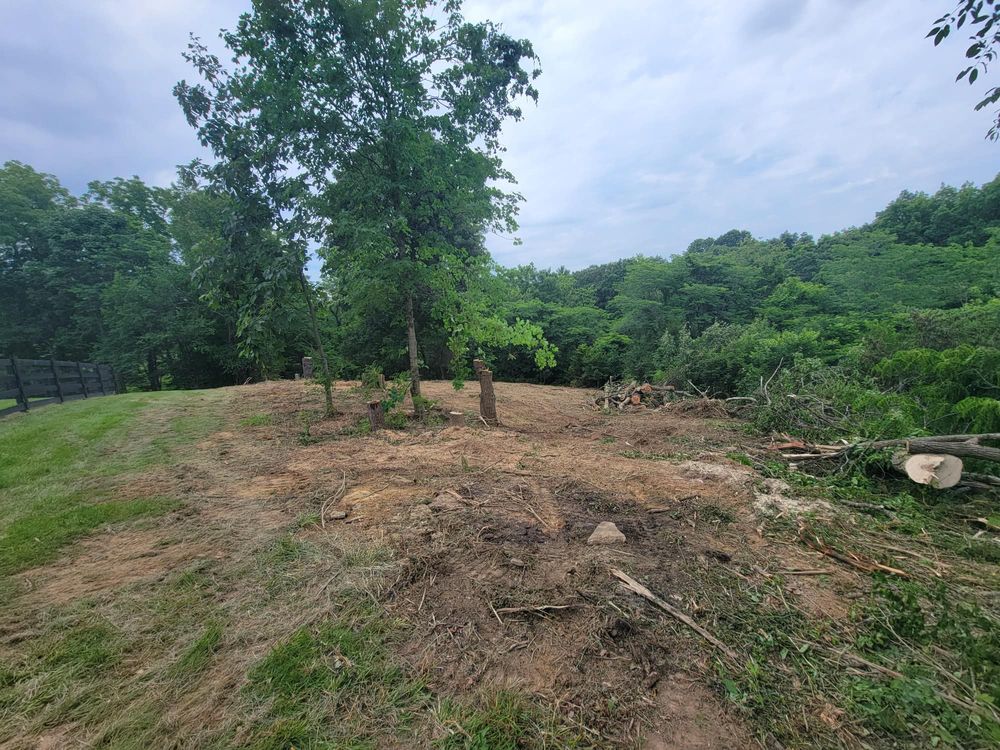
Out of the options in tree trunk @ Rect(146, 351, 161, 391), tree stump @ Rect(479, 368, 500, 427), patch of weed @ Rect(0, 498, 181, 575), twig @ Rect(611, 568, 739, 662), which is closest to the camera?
twig @ Rect(611, 568, 739, 662)

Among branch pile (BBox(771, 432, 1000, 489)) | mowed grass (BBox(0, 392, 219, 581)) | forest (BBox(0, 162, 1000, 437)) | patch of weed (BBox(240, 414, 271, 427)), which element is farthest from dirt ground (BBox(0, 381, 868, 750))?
forest (BBox(0, 162, 1000, 437))

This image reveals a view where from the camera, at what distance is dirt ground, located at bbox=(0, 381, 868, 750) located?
75.2 inches

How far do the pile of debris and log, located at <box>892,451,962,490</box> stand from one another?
503 centimetres

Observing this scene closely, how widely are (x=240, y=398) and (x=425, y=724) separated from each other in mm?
11191

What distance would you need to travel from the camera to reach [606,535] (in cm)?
317

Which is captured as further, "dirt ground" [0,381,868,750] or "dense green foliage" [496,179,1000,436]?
"dense green foliage" [496,179,1000,436]

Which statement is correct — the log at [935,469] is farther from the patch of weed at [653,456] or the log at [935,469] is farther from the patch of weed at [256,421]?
the patch of weed at [256,421]

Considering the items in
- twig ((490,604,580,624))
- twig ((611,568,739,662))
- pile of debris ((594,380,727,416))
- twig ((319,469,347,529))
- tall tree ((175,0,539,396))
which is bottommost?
pile of debris ((594,380,727,416))

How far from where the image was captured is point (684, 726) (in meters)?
1.71

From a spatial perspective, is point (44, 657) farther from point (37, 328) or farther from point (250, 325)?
point (37, 328)

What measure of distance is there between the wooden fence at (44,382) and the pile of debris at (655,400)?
521 inches

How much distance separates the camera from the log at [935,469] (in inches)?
147

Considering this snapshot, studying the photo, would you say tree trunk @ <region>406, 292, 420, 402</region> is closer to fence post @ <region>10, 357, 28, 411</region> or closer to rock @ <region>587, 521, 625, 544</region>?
rock @ <region>587, 521, 625, 544</region>

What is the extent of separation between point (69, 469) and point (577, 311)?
15921 mm
